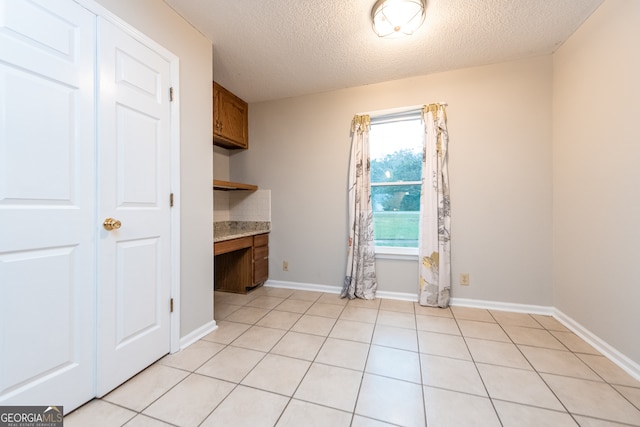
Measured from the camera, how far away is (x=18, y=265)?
1053 millimetres

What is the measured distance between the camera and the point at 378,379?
4.84 feet

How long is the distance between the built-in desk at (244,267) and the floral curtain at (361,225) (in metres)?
1.12

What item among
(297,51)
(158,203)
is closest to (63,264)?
(158,203)

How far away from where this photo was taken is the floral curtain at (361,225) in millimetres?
2807

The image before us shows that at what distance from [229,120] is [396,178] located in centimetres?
214

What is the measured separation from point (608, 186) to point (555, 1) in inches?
53.0

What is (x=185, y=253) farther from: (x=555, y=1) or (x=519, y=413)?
(x=555, y=1)

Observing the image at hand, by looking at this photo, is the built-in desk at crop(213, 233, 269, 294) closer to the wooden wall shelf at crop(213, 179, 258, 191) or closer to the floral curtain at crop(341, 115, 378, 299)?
the wooden wall shelf at crop(213, 179, 258, 191)

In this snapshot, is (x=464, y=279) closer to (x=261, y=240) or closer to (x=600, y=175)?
(x=600, y=175)

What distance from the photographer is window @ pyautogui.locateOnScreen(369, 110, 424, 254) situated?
281 cm

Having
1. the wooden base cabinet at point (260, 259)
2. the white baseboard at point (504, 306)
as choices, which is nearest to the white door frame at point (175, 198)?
the wooden base cabinet at point (260, 259)

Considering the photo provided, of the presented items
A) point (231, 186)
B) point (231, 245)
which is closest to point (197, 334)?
point (231, 245)

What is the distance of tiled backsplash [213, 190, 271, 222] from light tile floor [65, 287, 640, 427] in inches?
58.5
